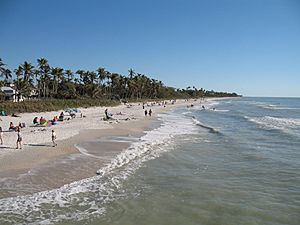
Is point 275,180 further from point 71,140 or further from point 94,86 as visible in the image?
point 94,86

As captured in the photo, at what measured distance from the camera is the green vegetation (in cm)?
4553

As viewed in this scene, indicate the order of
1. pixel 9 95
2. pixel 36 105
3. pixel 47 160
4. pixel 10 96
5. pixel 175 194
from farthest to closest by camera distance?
pixel 10 96, pixel 9 95, pixel 36 105, pixel 47 160, pixel 175 194

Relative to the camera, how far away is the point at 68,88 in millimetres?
76438

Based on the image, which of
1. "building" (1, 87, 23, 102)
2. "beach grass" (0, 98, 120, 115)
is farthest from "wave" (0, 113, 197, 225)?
"building" (1, 87, 23, 102)

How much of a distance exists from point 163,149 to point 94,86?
2467 inches

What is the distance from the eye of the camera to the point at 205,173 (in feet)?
41.3

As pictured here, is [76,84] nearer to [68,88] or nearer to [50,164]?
[68,88]

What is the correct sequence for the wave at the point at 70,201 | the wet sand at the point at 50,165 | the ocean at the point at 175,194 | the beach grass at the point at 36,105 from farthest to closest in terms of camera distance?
the beach grass at the point at 36,105 < the wet sand at the point at 50,165 < the ocean at the point at 175,194 < the wave at the point at 70,201

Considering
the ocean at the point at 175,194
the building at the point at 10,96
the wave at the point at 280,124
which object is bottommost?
the ocean at the point at 175,194

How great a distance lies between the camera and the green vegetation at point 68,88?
45.5 metres

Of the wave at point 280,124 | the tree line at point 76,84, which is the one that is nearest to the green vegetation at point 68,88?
the tree line at point 76,84

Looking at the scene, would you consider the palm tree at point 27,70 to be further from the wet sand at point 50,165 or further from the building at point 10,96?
the wet sand at point 50,165

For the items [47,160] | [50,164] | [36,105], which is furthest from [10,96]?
[50,164]

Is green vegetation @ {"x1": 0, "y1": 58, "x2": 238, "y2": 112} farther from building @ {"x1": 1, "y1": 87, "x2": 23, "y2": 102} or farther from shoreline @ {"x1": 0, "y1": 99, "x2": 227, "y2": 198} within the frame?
shoreline @ {"x1": 0, "y1": 99, "x2": 227, "y2": 198}
